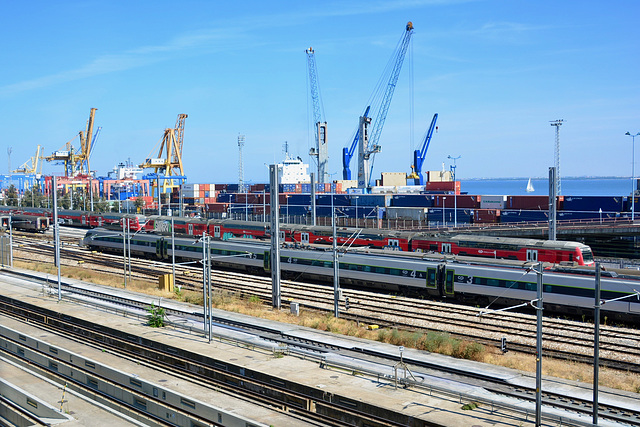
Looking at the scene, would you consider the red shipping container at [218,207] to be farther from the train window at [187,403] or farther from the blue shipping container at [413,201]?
the train window at [187,403]

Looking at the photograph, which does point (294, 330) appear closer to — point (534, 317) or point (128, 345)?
point (128, 345)

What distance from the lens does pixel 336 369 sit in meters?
20.6

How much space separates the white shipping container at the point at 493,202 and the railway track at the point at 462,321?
40191mm

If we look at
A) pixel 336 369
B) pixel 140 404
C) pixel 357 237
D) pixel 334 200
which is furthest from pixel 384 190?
pixel 140 404

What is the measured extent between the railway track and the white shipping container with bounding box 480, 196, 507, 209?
132 ft

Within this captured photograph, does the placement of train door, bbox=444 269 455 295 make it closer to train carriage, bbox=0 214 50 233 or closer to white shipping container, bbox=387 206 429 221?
white shipping container, bbox=387 206 429 221

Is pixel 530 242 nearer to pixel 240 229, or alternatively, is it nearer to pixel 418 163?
pixel 240 229

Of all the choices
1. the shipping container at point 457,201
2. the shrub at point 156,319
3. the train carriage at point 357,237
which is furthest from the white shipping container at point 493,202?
the shrub at point 156,319

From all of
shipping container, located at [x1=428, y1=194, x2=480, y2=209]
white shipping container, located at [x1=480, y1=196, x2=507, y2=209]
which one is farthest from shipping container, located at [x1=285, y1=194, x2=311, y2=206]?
white shipping container, located at [x1=480, y1=196, x2=507, y2=209]

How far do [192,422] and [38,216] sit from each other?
259ft

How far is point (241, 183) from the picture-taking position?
119 meters

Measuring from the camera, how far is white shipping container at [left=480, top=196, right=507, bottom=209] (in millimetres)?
74875

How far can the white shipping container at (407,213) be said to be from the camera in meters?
79.2

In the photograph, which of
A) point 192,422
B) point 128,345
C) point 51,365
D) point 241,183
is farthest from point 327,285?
point 241,183
